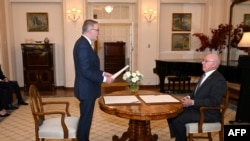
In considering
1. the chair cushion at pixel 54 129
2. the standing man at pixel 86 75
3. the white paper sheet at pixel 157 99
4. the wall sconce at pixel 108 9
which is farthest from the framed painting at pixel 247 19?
the chair cushion at pixel 54 129

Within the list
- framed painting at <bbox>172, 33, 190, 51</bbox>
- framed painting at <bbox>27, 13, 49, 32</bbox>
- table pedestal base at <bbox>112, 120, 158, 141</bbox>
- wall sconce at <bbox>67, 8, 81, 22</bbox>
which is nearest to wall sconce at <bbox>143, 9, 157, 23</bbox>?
framed painting at <bbox>172, 33, 190, 51</bbox>

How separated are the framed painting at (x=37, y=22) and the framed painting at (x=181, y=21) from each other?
395 centimetres

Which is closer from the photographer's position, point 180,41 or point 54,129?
point 54,129

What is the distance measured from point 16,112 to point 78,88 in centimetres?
277

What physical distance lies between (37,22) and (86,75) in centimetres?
525

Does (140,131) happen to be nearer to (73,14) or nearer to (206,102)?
(206,102)

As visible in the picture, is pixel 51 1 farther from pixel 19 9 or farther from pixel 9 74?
pixel 9 74

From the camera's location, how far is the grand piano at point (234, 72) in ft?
13.0

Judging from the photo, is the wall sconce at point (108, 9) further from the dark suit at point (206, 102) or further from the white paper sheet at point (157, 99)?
the dark suit at point (206, 102)

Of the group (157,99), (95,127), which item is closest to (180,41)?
(95,127)

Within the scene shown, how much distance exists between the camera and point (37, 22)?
7191 mm

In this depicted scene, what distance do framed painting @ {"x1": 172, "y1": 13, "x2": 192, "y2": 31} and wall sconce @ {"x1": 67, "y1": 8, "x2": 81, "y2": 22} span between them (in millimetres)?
2974

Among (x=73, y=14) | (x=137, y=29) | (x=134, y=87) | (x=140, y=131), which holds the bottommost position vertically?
(x=140, y=131)

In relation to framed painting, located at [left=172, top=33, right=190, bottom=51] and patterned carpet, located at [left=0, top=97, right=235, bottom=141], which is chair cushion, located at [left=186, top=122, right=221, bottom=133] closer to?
patterned carpet, located at [left=0, top=97, right=235, bottom=141]
